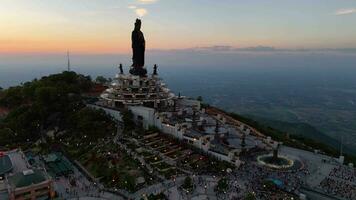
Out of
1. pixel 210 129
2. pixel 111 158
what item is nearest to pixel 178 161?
pixel 111 158

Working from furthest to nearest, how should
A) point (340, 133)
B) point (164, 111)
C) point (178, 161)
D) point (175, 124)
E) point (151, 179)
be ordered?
point (340, 133) < point (164, 111) < point (175, 124) < point (178, 161) < point (151, 179)

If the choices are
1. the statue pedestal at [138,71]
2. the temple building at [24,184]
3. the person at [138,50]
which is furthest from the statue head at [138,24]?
the temple building at [24,184]

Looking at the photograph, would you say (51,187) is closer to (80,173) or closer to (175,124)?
(80,173)

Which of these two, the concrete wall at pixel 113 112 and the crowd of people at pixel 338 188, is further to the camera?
the concrete wall at pixel 113 112

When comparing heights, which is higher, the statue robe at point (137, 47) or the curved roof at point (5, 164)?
the statue robe at point (137, 47)

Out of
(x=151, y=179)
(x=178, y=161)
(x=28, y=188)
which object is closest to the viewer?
(x=28, y=188)

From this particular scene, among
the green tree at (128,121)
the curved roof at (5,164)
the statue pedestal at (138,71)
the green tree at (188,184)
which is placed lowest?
the green tree at (188,184)

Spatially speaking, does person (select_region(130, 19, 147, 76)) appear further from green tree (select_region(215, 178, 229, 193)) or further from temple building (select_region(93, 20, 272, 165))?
green tree (select_region(215, 178, 229, 193))

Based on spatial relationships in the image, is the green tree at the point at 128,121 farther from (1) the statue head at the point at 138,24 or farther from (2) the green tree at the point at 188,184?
(2) the green tree at the point at 188,184
